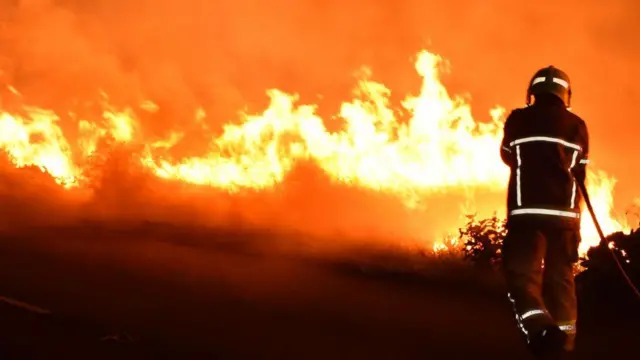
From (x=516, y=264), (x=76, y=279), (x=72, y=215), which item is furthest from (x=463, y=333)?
(x=72, y=215)

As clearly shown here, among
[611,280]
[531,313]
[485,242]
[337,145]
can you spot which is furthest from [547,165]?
[337,145]

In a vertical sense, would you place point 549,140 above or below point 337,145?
below

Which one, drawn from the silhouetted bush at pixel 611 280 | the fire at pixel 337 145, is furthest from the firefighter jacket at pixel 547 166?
the fire at pixel 337 145

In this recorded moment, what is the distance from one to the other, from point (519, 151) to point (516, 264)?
2.70 ft

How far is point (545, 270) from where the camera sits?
5.28m

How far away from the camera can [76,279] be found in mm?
8398

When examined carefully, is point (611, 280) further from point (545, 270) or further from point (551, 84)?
point (551, 84)

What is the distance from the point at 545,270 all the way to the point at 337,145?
29.5 feet

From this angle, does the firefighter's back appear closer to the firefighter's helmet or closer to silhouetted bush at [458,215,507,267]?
the firefighter's helmet

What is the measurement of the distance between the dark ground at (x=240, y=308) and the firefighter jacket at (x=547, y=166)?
5.70ft

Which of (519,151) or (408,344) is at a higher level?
(519,151)

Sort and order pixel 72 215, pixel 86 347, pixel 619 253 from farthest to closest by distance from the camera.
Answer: pixel 72 215
pixel 619 253
pixel 86 347

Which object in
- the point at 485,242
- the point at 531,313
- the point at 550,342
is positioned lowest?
the point at 550,342

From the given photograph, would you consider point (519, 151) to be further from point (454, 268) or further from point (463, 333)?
point (454, 268)
